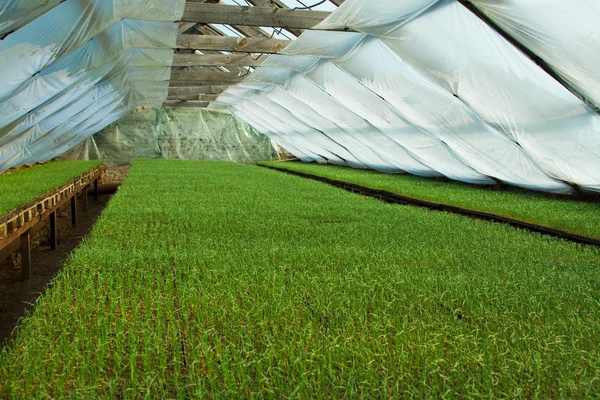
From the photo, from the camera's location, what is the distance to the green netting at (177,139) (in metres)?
21.3

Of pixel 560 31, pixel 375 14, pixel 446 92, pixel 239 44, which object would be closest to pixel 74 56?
pixel 239 44

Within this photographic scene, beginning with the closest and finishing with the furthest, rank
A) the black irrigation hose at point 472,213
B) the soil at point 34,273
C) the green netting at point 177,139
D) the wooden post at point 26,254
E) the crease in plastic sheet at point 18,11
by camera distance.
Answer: the crease in plastic sheet at point 18,11, the soil at point 34,273, the black irrigation hose at point 472,213, the wooden post at point 26,254, the green netting at point 177,139

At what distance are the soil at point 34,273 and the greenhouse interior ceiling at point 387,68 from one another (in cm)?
183

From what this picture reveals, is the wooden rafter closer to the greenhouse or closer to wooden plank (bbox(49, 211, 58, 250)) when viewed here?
the greenhouse

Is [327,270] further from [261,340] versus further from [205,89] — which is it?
[205,89]

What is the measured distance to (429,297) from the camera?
11.0ft

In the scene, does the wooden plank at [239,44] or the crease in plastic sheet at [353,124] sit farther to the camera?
the crease in plastic sheet at [353,124]

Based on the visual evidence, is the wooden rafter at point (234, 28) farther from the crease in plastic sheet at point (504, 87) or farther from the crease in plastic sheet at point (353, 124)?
the crease in plastic sheet at point (504, 87)

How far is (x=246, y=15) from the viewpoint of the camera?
8078mm

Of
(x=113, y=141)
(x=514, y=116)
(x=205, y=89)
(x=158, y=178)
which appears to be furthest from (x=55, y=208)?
(x=113, y=141)

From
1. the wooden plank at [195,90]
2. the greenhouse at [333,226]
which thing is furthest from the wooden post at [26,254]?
the wooden plank at [195,90]

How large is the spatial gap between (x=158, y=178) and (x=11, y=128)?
3.59m

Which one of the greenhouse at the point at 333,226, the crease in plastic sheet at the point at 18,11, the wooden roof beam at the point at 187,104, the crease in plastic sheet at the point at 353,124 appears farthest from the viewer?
the wooden roof beam at the point at 187,104

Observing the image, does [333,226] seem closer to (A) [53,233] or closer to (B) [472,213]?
(B) [472,213]
